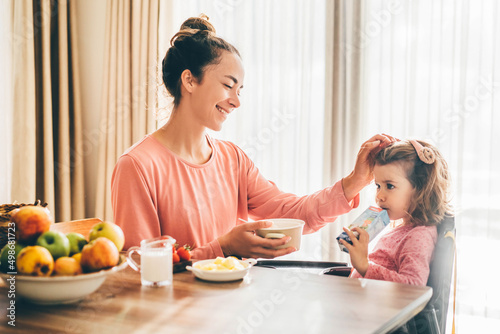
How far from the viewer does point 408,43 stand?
266 cm

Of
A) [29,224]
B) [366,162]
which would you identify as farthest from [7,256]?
[366,162]

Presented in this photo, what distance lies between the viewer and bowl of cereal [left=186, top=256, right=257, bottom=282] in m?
1.20

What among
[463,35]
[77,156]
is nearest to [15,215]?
[463,35]

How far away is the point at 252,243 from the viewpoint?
1.44 meters

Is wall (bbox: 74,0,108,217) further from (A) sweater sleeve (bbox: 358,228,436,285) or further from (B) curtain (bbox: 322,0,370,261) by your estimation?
(A) sweater sleeve (bbox: 358,228,436,285)

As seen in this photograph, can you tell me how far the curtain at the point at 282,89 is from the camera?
2.98 meters

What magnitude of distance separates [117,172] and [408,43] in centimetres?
179

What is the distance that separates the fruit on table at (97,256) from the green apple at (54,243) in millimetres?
49

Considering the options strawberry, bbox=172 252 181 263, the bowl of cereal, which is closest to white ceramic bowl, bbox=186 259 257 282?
the bowl of cereal

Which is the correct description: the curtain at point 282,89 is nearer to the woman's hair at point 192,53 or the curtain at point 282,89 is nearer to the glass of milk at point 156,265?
the woman's hair at point 192,53

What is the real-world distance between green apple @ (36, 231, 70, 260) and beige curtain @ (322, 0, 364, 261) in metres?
2.02

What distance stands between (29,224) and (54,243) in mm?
71

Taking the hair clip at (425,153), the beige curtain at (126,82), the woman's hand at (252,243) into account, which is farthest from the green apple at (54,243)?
the beige curtain at (126,82)

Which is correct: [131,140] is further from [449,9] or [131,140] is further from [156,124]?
[449,9]
